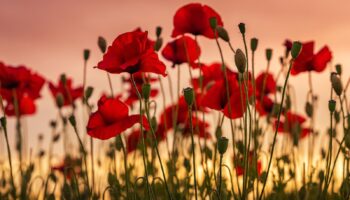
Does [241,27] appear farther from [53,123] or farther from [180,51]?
→ [53,123]

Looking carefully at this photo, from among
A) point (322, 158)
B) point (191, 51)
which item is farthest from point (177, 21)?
point (322, 158)

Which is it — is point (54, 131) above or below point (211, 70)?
below

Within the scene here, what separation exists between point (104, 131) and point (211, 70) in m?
1.51

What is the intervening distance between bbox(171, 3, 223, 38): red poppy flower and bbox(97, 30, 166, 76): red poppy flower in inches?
28.4

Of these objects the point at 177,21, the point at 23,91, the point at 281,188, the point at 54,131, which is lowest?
the point at 281,188

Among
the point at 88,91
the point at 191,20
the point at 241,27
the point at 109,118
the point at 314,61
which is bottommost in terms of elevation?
the point at 109,118

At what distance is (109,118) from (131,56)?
10.2 inches

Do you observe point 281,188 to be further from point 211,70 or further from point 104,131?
point 104,131

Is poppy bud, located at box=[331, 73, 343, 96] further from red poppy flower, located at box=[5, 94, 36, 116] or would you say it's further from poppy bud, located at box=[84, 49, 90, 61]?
red poppy flower, located at box=[5, 94, 36, 116]

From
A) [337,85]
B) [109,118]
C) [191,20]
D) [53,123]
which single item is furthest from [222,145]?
[53,123]

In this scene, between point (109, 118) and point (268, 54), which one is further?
point (268, 54)

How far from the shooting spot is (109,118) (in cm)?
220

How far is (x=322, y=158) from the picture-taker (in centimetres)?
373

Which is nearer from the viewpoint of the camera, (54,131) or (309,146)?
(309,146)
